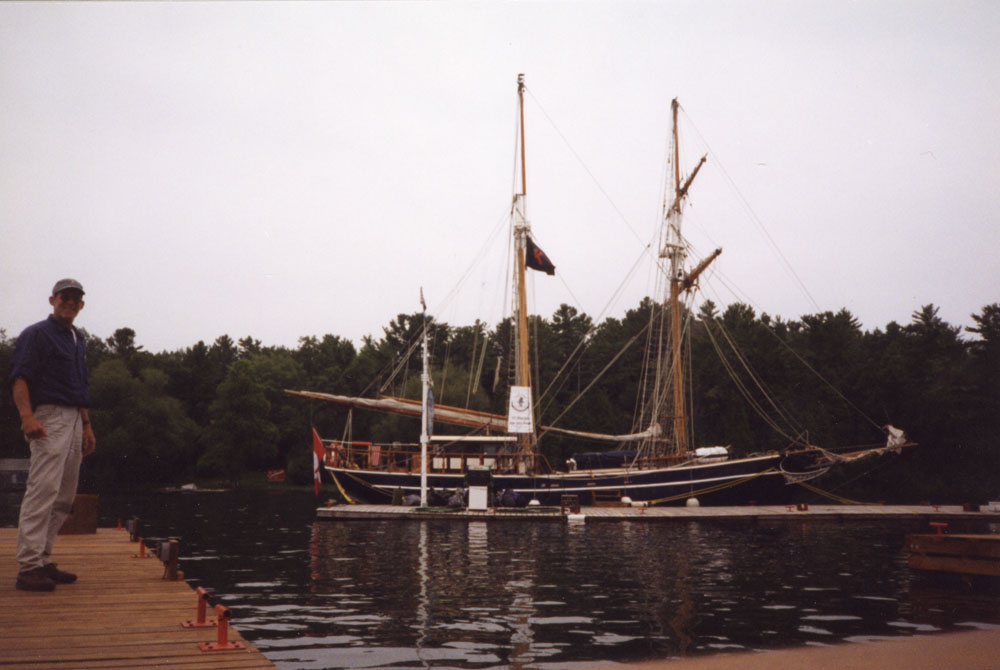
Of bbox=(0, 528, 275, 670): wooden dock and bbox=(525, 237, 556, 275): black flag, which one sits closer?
bbox=(0, 528, 275, 670): wooden dock

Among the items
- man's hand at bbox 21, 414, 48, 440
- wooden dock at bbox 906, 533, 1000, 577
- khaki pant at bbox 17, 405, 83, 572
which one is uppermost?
man's hand at bbox 21, 414, 48, 440

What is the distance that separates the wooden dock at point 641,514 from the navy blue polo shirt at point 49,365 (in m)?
28.3

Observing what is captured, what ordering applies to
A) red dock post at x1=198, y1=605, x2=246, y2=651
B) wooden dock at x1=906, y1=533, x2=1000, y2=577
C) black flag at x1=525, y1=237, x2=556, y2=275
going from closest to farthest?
red dock post at x1=198, y1=605, x2=246, y2=651 < wooden dock at x1=906, y1=533, x2=1000, y2=577 < black flag at x1=525, y1=237, x2=556, y2=275

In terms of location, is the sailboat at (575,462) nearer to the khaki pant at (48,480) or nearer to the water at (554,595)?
the water at (554,595)

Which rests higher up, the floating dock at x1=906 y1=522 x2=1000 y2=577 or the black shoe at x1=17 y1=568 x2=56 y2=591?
the black shoe at x1=17 y1=568 x2=56 y2=591

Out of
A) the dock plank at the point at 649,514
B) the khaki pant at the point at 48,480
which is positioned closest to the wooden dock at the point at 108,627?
the khaki pant at the point at 48,480

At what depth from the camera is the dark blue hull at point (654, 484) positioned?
4369cm

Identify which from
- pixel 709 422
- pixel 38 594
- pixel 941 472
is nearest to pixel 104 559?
pixel 38 594

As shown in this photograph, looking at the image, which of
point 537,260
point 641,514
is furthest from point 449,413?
point 641,514

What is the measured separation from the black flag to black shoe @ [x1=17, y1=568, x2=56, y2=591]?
40075 mm

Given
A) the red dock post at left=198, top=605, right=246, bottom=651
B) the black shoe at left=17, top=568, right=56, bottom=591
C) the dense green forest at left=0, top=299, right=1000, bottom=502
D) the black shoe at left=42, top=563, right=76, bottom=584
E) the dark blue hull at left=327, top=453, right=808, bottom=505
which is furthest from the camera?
the dense green forest at left=0, top=299, right=1000, bottom=502

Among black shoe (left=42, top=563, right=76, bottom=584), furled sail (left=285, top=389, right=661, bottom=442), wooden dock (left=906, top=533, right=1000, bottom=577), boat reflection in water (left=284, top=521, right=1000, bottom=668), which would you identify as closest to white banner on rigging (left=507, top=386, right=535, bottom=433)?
furled sail (left=285, top=389, right=661, bottom=442)

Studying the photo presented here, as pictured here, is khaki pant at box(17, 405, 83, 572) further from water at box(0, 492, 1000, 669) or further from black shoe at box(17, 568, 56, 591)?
water at box(0, 492, 1000, 669)

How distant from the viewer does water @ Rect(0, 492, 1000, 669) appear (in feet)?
35.5
